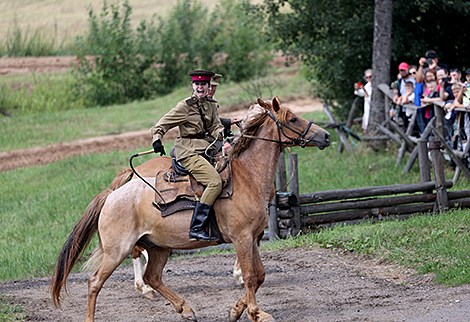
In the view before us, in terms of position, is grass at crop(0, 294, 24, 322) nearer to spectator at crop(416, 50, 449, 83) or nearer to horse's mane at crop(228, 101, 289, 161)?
horse's mane at crop(228, 101, 289, 161)

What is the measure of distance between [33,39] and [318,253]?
33.6m

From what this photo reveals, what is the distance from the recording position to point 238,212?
5871mm

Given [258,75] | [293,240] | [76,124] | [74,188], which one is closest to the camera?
[293,240]

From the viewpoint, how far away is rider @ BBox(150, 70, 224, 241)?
19.3 ft

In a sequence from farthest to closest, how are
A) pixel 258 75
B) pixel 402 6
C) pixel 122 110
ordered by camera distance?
pixel 258 75 → pixel 122 110 → pixel 402 6

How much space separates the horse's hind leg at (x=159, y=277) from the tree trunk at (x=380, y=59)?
947 cm

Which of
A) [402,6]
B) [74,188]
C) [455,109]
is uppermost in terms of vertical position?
[402,6]

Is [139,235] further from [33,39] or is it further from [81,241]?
[33,39]

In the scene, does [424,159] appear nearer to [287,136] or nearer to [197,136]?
[287,136]

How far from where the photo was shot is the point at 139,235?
6.07 m

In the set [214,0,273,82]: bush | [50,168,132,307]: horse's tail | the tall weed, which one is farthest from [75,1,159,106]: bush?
[50,168,132,307]: horse's tail

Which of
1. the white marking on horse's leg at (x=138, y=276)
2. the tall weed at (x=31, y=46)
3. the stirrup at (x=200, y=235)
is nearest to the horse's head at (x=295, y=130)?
the stirrup at (x=200, y=235)

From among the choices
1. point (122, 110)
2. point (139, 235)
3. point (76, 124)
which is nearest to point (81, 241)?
point (139, 235)

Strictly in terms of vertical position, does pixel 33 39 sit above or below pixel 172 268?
above
